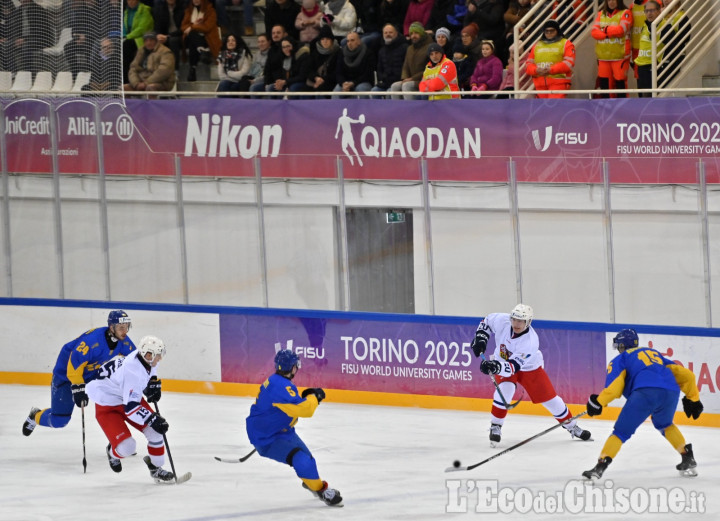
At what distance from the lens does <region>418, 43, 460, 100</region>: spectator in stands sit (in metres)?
13.1

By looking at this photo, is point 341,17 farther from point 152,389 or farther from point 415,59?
point 152,389

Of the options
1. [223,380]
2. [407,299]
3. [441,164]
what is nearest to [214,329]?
[223,380]

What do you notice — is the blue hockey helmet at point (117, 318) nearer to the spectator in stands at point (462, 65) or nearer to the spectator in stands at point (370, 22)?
the spectator in stands at point (462, 65)

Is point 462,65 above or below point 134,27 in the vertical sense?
below

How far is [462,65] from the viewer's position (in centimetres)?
1362

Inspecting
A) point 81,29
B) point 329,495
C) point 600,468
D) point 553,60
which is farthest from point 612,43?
point 329,495

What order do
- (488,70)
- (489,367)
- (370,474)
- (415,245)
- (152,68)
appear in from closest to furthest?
(370,474), (489,367), (415,245), (488,70), (152,68)

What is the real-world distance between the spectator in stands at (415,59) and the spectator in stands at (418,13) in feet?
1.49

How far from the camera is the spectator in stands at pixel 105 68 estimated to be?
13.0m

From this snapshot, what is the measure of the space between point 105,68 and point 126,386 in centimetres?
493

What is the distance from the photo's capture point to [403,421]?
37.3ft

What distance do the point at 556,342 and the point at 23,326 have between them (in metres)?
5.42

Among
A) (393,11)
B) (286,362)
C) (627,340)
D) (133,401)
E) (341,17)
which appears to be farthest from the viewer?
(341,17)

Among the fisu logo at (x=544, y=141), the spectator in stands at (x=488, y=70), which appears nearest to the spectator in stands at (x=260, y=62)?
the spectator in stands at (x=488, y=70)
